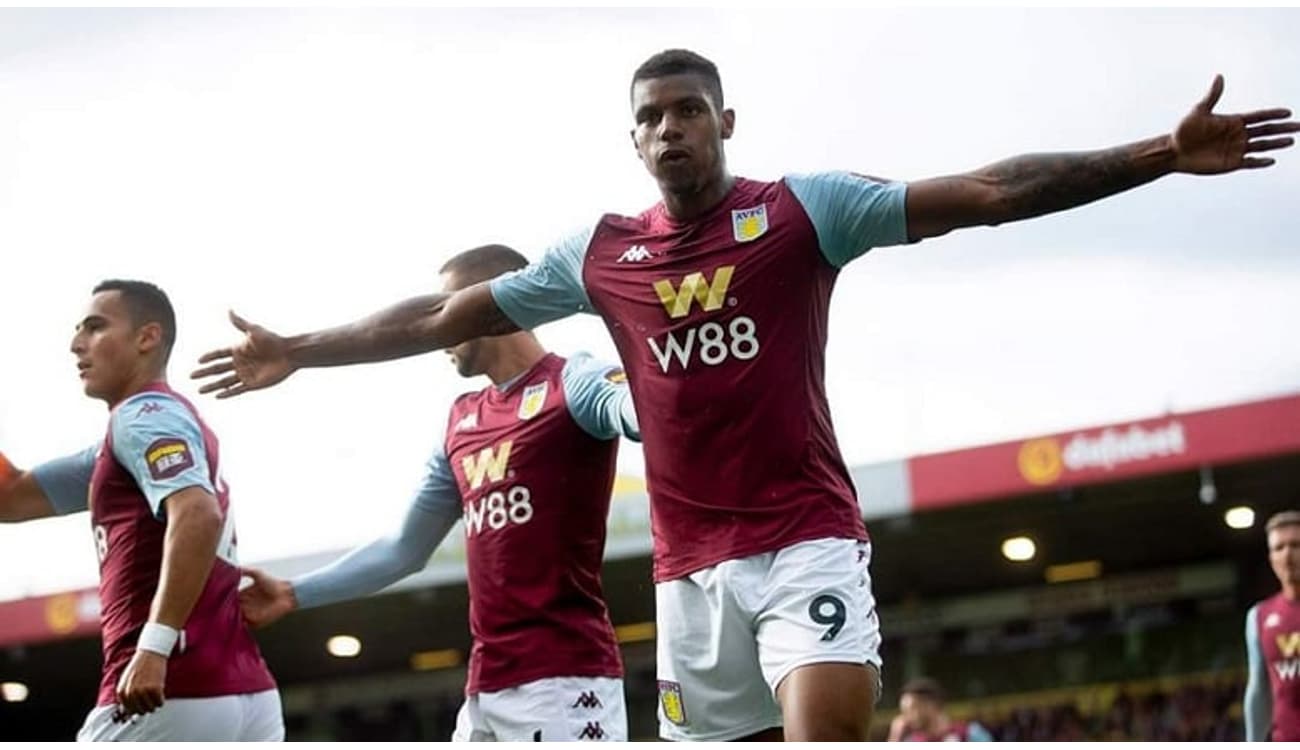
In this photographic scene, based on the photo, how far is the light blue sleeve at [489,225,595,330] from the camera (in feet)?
18.9

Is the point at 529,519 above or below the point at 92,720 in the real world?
above

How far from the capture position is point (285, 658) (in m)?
28.2

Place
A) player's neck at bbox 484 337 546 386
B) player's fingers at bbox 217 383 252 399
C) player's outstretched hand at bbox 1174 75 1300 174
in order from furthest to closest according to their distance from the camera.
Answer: player's neck at bbox 484 337 546 386 < player's fingers at bbox 217 383 252 399 < player's outstretched hand at bbox 1174 75 1300 174

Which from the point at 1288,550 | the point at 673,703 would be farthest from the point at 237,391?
the point at 1288,550

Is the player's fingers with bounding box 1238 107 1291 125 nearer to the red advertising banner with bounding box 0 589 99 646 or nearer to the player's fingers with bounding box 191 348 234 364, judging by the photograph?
the player's fingers with bounding box 191 348 234 364

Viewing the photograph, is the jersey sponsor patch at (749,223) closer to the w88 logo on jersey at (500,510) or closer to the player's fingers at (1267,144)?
the player's fingers at (1267,144)

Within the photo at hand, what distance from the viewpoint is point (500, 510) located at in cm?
680

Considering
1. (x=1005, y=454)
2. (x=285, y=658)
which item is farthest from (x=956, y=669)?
(x=285, y=658)

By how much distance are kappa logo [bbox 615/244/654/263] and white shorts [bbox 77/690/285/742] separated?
85.9 inches

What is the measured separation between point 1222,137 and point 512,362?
10.1 ft

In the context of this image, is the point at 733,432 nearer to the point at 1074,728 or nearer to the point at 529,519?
the point at 529,519

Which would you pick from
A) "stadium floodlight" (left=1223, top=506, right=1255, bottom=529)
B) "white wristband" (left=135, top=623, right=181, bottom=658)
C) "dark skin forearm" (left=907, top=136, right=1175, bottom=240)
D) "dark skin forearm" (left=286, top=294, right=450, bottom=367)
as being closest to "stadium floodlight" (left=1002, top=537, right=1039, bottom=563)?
"stadium floodlight" (left=1223, top=506, right=1255, bottom=529)

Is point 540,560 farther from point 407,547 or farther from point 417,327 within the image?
point 417,327

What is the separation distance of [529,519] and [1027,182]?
2.39 m
